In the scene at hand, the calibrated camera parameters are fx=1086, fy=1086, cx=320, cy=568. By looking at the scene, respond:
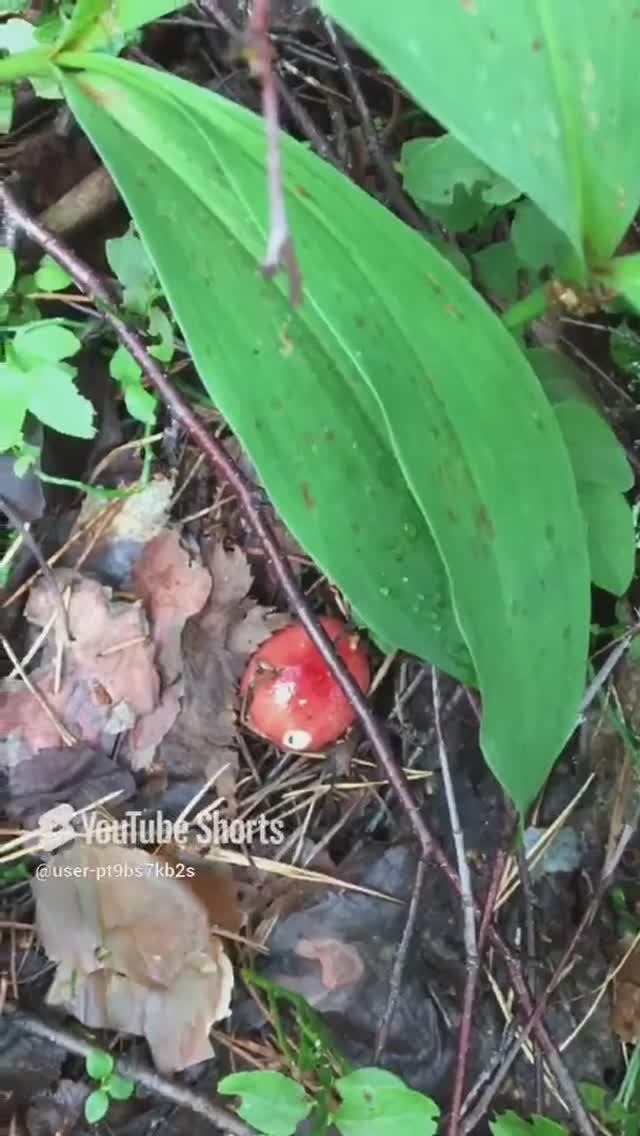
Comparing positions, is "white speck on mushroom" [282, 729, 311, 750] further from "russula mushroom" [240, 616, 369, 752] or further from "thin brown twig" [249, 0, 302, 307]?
"thin brown twig" [249, 0, 302, 307]

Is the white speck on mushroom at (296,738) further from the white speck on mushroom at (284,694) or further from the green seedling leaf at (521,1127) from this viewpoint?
the green seedling leaf at (521,1127)

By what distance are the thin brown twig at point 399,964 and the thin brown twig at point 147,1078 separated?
5.1 inches

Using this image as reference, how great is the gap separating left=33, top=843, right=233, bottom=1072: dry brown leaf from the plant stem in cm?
53

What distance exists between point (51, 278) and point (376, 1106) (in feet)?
2.35

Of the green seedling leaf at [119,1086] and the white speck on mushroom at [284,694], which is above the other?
the white speck on mushroom at [284,694]

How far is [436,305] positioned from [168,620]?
431 millimetres

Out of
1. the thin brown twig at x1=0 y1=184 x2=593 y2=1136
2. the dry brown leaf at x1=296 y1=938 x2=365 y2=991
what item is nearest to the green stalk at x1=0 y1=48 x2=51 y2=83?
the thin brown twig at x1=0 y1=184 x2=593 y2=1136

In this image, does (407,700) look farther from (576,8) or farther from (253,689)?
(576,8)

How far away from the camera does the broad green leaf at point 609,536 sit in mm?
855

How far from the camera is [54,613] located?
3.14ft

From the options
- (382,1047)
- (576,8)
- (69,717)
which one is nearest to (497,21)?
(576,8)

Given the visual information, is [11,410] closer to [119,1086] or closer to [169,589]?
[169,589]

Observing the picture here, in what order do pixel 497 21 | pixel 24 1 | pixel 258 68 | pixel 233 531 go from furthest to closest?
pixel 233 531 → pixel 24 1 → pixel 497 21 → pixel 258 68

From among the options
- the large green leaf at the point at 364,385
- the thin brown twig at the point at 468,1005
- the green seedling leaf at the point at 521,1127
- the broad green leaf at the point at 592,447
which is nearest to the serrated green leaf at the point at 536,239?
the broad green leaf at the point at 592,447
